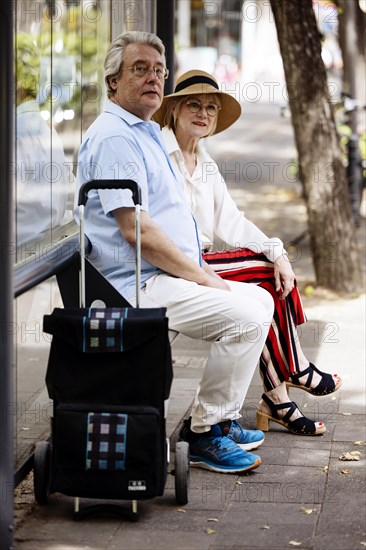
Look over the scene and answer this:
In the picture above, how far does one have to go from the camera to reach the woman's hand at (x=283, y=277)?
5.41 metres

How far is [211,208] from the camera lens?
19.0 feet

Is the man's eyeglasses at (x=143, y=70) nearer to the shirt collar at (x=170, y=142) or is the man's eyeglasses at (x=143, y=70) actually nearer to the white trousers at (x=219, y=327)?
the shirt collar at (x=170, y=142)

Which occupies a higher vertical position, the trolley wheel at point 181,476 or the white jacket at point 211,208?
the white jacket at point 211,208

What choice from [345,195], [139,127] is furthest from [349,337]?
[139,127]

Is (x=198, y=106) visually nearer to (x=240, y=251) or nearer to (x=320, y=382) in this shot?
(x=240, y=251)

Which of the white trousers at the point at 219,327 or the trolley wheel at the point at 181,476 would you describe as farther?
the white trousers at the point at 219,327

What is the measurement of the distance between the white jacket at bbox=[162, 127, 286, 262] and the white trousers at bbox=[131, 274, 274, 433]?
746 mm

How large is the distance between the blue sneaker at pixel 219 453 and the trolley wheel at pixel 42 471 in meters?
0.85

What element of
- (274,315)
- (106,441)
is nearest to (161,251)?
(274,315)

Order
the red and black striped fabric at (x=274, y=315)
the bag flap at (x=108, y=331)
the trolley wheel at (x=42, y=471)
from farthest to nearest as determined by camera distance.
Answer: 1. the red and black striped fabric at (x=274, y=315)
2. the trolley wheel at (x=42, y=471)
3. the bag flap at (x=108, y=331)

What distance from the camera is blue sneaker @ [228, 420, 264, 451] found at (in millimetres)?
5262

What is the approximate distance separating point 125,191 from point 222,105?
51.7 inches

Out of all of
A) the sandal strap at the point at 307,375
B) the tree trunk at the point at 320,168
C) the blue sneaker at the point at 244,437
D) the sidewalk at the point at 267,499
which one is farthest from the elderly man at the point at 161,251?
the tree trunk at the point at 320,168

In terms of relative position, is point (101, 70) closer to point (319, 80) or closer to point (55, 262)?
point (319, 80)
